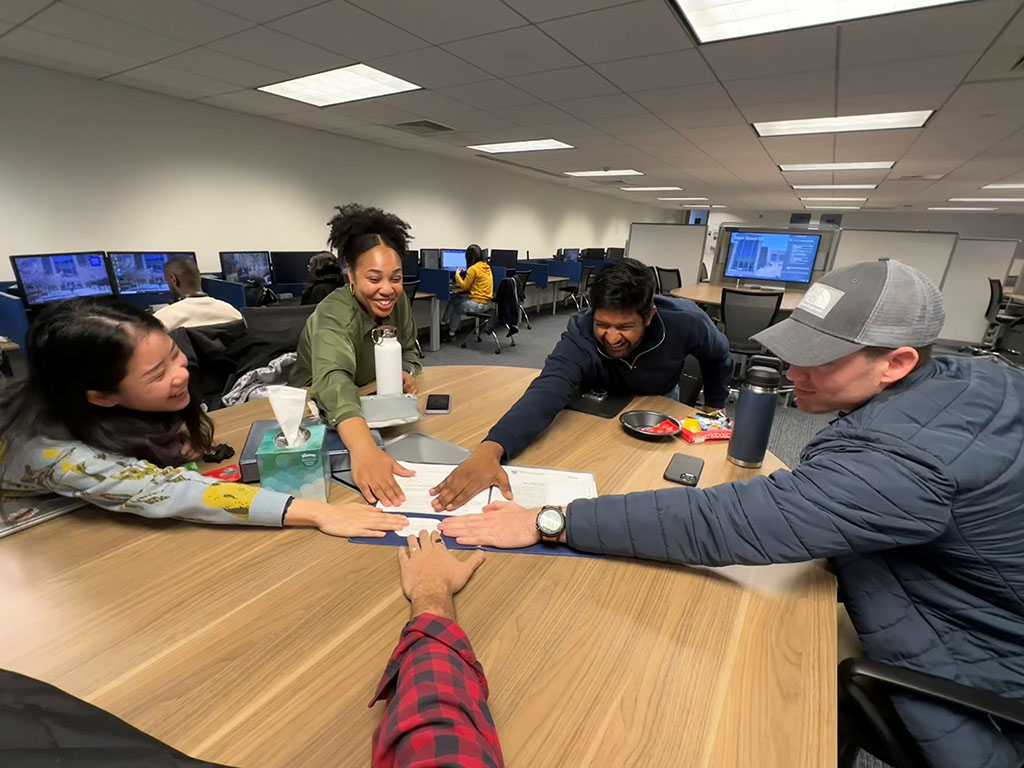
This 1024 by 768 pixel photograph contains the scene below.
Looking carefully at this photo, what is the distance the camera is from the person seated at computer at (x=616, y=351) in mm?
1308

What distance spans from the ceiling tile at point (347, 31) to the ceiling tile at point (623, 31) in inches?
36.2

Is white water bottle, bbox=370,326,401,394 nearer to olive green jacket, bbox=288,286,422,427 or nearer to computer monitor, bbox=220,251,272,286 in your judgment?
olive green jacket, bbox=288,286,422,427

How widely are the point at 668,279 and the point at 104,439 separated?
238 inches

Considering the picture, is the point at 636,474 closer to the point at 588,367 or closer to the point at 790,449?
the point at 588,367

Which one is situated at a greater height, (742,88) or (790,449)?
(742,88)

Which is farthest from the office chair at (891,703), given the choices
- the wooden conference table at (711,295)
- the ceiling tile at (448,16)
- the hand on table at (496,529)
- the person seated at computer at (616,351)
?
the wooden conference table at (711,295)

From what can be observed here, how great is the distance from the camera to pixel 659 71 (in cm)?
311

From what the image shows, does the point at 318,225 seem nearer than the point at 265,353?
No

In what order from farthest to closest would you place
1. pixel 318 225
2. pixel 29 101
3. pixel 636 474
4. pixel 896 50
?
pixel 318 225 < pixel 29 101 < pixel 896 50 < pixel 636 474

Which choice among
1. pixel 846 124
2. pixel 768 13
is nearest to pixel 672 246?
pixel 846 124

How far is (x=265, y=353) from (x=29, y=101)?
3.95m

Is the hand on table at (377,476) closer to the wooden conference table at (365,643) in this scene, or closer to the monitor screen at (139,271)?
the wooden conference table at (365,643)

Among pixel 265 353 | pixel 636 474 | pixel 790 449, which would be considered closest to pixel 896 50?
pixel 790 449

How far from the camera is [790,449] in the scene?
3.25 m
